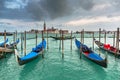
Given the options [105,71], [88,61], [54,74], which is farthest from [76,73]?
[88,61]

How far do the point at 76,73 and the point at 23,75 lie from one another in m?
4.16

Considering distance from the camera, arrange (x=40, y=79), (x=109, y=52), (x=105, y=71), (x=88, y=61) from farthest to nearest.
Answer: (x=109, y=52) < (x=88, y=61) < (x=105, y=71) < (x=40, y=79)

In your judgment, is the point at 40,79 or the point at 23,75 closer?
the point at 40,79

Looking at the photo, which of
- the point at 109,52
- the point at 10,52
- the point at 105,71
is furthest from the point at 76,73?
the point at 10,52

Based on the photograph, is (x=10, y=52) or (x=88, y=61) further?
(x=10, y=52)

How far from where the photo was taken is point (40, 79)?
10.5m

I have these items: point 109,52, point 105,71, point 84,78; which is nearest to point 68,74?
point 84,78

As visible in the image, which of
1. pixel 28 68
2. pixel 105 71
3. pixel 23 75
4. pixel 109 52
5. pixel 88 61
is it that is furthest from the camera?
pixel 109 52

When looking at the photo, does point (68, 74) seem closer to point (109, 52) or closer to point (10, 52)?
point (109, 52)

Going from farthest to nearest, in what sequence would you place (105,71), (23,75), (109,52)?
1. (109,52)
2. (105,71)
3. (23,75)

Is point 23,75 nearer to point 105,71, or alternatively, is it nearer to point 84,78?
point 84,78

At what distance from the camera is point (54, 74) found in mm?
11539

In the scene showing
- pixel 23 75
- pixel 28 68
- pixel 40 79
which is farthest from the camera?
pixel 28 68

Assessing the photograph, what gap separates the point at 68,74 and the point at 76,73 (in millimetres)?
702
